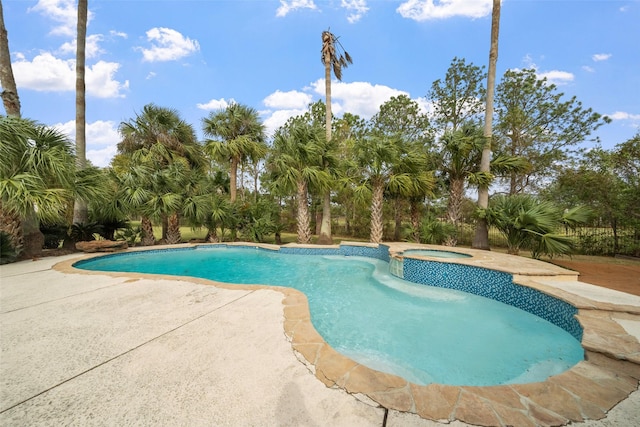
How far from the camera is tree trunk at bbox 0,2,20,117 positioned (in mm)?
6957

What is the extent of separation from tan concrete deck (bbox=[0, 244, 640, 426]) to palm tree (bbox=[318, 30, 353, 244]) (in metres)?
8.00

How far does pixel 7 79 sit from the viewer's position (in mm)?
7098

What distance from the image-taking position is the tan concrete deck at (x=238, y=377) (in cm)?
154

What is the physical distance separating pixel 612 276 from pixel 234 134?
575 inches

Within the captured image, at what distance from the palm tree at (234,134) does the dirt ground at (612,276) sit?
12.8 metres

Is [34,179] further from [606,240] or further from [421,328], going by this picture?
[606,240]

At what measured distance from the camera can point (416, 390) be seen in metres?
1.75

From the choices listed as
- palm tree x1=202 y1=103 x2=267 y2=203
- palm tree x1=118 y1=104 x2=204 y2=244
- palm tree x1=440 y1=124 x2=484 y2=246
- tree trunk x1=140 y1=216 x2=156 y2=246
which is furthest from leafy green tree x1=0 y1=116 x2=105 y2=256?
palm tree x1=440 y1=124 x2=484 y2=246

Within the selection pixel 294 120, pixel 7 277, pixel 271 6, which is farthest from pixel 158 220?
pixel 294 120

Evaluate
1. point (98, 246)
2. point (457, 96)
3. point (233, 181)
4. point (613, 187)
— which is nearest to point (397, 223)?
point (613, 187)

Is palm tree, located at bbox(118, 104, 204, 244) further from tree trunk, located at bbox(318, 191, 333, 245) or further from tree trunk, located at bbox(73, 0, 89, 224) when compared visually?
tree trunk, located at bbox(318, 191, 333, 245)

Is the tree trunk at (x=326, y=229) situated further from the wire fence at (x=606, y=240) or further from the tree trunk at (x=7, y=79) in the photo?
the tree trunk at (x=7, y=79)

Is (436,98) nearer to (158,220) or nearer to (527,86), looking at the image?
(527,86)

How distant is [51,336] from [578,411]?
4672mm
